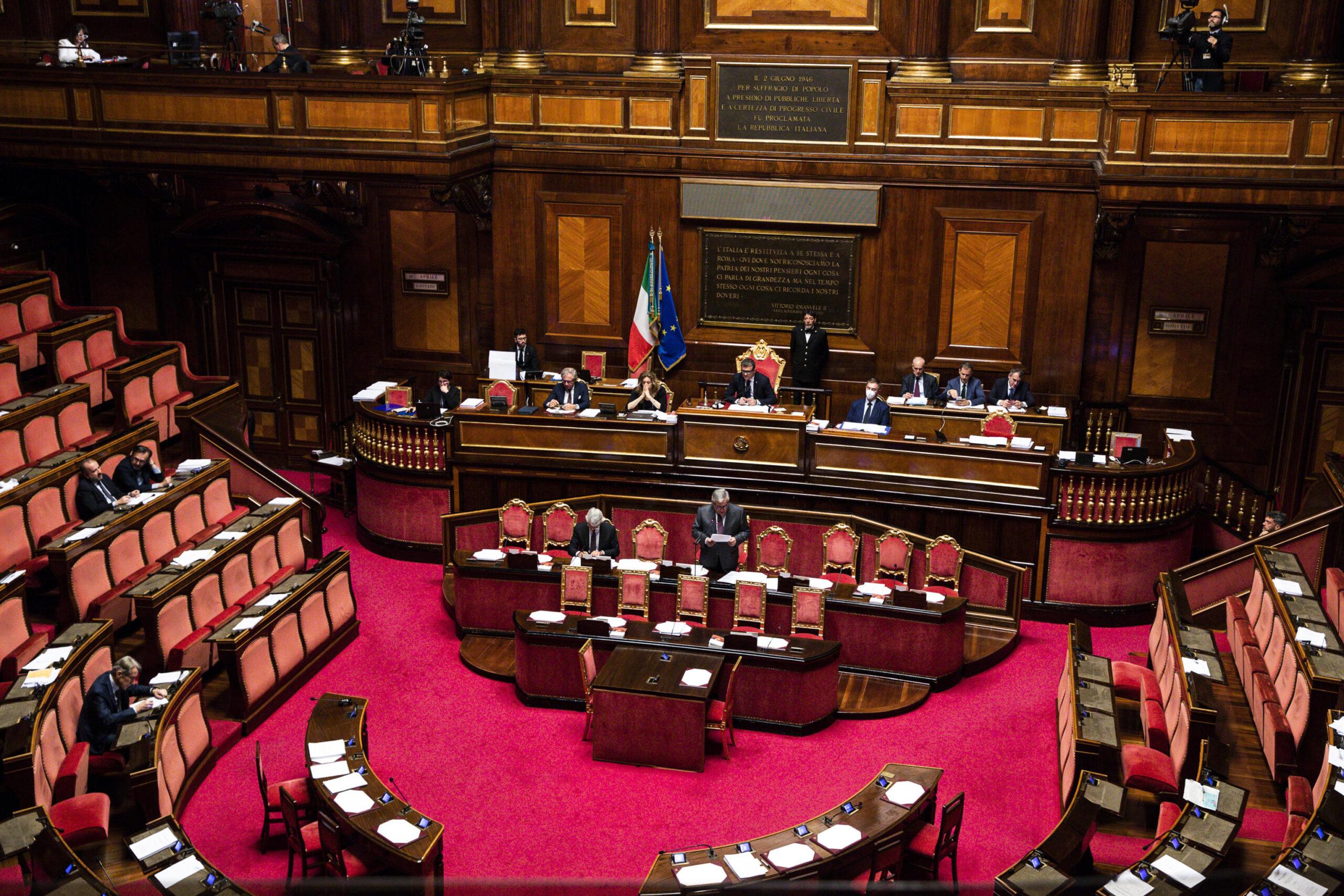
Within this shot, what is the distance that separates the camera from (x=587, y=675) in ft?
29.7

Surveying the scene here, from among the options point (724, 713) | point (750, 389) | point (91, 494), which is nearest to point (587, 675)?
point (724, 713)

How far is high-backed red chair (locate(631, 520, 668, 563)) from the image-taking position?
35.8 ft

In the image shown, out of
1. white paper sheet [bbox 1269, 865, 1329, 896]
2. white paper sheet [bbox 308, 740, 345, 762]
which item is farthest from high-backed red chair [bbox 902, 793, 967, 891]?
white paper sheet [bbox 308, 740, 345, 762]

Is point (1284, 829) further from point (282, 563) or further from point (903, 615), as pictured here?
point (282, 563)

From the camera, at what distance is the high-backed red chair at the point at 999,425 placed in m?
11.4

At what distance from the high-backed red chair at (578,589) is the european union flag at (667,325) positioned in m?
3.70

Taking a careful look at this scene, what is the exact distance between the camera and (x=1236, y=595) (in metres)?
10.5

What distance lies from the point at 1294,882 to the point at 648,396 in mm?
7100

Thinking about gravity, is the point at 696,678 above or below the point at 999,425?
below

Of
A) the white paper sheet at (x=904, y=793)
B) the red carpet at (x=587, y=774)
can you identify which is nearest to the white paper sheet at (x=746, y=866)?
the red carpet at (x=587, y=774)

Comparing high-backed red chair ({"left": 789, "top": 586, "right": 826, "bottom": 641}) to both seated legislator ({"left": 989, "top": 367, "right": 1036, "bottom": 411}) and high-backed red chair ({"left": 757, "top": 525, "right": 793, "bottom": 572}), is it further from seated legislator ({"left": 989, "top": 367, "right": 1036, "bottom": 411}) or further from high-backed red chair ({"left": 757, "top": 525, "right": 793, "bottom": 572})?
seated legislator ({"left": 989, "top": 367, "right": 1036, "bottom": 411})

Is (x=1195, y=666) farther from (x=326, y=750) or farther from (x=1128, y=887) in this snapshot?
(x=326, y=750)

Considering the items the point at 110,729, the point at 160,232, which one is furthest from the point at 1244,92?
the point at 160,232

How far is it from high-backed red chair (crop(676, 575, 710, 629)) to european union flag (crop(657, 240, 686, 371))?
3.82m
